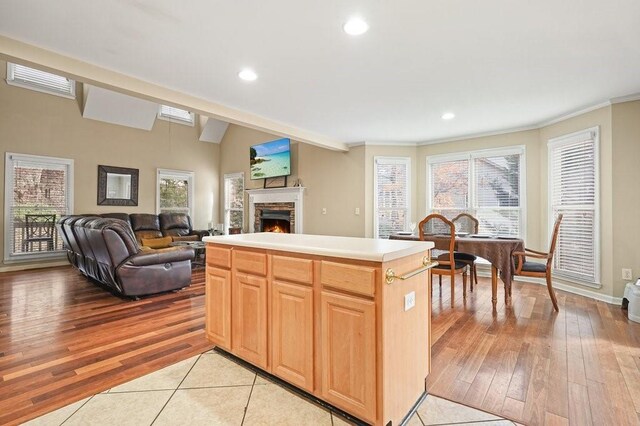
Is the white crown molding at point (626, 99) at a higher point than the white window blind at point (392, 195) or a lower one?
higher

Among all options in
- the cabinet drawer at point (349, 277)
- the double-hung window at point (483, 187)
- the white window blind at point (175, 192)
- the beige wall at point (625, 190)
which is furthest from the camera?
the white window blind at point (175, 192)

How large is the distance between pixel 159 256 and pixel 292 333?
2.88 meters

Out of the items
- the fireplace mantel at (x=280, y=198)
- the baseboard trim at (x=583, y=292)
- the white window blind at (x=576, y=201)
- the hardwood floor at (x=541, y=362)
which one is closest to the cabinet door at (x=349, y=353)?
the hardwood floor at (x=541, y=362)

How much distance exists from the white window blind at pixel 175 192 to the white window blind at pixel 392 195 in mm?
5095

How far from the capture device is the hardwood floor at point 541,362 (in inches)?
71.0

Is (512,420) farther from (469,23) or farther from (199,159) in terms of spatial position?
(199,159)

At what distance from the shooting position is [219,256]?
7.78ft

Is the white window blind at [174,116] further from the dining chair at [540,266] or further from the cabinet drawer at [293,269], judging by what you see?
the dining chair at [540,266]

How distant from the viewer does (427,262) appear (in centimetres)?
190

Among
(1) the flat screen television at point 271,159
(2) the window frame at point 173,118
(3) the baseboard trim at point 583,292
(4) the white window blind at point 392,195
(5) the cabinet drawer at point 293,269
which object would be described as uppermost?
(2) the window frame at point 173,118

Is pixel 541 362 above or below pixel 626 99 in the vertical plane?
below

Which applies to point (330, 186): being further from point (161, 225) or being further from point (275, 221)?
point (161, 225)

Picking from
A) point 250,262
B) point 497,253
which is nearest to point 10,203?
point 250,262

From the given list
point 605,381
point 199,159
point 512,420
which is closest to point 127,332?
point 512,420
